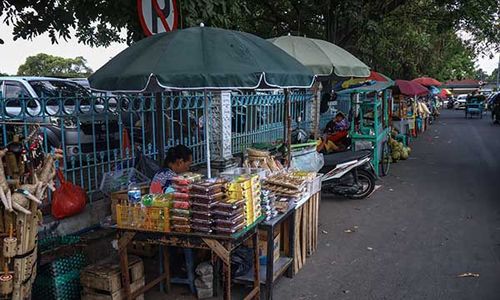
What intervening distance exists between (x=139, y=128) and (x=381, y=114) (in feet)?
21.3

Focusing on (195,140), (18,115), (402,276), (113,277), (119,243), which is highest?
(18,115)

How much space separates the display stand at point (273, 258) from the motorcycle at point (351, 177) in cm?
303

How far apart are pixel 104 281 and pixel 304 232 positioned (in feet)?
7.19

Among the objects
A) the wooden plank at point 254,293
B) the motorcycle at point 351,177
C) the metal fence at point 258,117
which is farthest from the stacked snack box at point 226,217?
the motorcycle at point 351,177

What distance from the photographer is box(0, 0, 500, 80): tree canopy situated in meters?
5.83

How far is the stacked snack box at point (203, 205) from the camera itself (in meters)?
3.45

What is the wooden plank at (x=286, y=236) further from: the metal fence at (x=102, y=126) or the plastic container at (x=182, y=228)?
the metal fence at (x=102, y=126)

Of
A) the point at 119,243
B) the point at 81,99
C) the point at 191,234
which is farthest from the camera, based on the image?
the point at 81,99

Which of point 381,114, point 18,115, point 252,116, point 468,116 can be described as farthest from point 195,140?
point 468,116

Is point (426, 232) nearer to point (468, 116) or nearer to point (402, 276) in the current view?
point (402, 276)

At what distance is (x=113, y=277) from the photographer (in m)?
3.86

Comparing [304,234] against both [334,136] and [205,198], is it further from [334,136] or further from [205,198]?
[334,136]

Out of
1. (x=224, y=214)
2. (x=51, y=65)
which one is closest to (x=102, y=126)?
(x=224, y=214)

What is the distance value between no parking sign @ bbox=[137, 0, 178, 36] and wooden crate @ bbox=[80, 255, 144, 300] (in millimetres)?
2234
